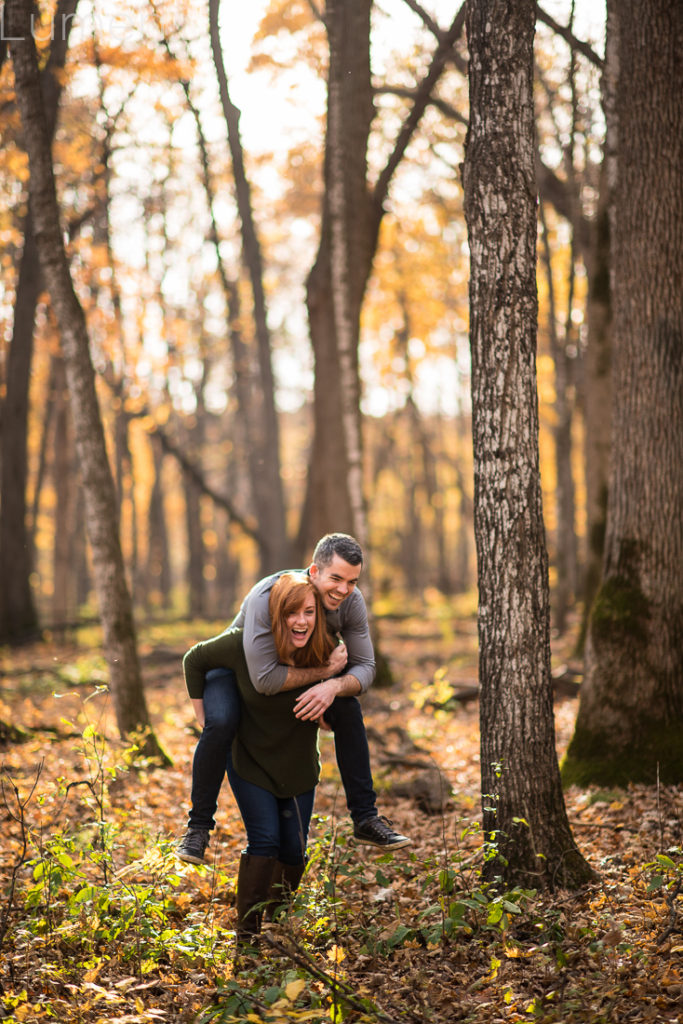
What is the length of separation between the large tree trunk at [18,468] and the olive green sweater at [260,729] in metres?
11.9

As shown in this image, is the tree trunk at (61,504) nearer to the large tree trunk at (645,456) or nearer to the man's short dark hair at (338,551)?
the large tree trunk at (645,456)

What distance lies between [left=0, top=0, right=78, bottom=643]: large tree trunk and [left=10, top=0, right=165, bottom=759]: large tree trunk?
785 centimetres

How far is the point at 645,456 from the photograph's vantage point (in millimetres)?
6059

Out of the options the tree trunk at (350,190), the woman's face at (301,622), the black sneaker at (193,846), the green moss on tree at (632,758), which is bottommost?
the green moss on tree at (632,758)

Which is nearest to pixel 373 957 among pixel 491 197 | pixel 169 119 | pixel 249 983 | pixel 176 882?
pixel 249 983

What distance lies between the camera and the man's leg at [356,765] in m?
4.60

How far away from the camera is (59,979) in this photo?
382 centimetres

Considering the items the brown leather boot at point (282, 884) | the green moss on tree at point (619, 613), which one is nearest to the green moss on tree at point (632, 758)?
the green moss on tree at point (619, 613)

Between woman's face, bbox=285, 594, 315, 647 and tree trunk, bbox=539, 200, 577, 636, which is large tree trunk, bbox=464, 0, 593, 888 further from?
tree trunk, bbox=539, 200, 577, 636

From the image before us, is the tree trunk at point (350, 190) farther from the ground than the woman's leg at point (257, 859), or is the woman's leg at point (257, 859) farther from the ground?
the tree trunk at point (350, 190)

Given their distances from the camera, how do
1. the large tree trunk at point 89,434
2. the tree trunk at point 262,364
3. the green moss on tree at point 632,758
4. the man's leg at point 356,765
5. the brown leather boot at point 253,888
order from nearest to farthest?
the brown leather boot at point 253,888 → the man's leg at point 356,765 → the green moss on tree at point 632,758 → the large tree trunk at point 89,434 → the tree trunk at point 262,364

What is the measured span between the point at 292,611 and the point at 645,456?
3187 millimetres

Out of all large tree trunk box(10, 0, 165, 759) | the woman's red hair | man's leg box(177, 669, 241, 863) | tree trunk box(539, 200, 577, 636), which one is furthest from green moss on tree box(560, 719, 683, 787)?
tree trunk box(539, 200, 577, 636)

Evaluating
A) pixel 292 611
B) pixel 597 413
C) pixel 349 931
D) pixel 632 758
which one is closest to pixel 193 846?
pixel 349 931
